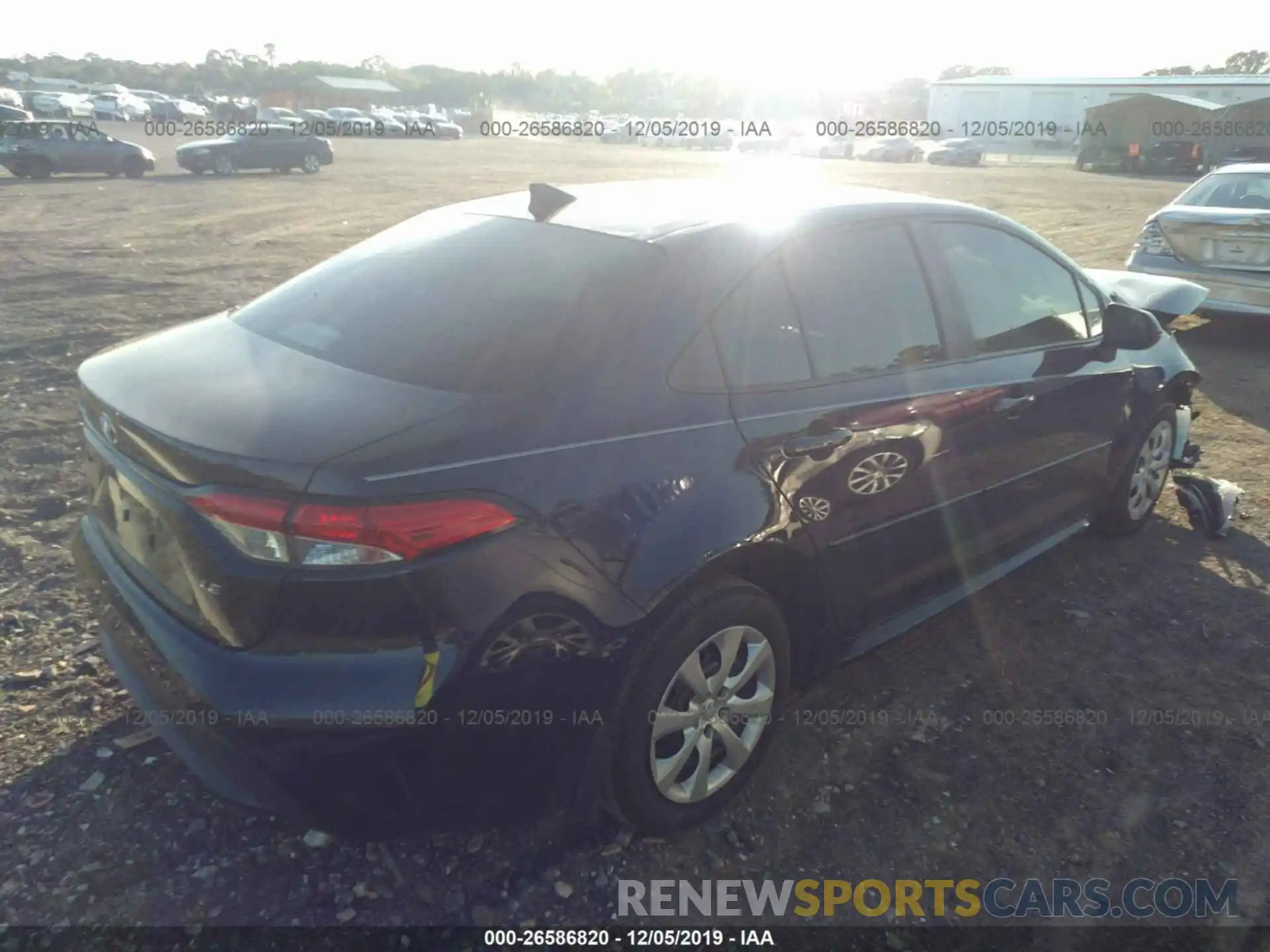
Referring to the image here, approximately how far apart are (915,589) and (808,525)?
31.0 inches

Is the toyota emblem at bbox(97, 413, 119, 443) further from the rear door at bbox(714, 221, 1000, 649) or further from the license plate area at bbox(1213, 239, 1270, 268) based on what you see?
the license plate area at bbox(1213, 239, 1270, 268)

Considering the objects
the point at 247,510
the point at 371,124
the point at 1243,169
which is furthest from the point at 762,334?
the point at 371,124

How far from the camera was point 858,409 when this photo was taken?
283 centimetres

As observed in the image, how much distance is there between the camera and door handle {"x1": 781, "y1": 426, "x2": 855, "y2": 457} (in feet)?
8.64

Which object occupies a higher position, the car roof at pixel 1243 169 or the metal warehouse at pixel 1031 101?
the car roof at pixel 1243 169

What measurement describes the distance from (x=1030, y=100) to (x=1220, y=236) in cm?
6625

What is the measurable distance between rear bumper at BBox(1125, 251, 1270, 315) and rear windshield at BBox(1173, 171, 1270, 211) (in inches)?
30.8

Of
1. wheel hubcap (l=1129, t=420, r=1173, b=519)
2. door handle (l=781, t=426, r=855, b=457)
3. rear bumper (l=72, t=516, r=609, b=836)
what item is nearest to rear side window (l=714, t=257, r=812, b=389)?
door handle (l=781, t=426, r=855, b=457)

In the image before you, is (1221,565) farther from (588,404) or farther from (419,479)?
(419,479)

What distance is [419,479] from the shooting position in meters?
A: 2.01

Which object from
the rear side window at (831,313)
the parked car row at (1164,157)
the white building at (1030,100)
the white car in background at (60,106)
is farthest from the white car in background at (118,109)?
the rear side window at (831,313)

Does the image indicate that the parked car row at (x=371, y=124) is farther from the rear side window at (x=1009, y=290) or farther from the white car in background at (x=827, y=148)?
the rear side window at (x=1009, y=290)

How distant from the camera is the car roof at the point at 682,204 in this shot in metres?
2.81

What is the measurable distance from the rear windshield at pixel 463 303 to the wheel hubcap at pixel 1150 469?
10.2ft
